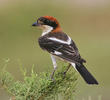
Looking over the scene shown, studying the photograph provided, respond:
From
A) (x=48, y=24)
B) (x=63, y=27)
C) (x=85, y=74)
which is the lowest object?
(x=63, y=27)

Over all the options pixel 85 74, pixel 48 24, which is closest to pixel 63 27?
pixel 48 24

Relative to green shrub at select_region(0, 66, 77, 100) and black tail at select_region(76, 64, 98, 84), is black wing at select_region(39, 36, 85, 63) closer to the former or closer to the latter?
black tail at select_region(76, 64, 98, 84)

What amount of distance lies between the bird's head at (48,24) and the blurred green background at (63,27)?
246 inches

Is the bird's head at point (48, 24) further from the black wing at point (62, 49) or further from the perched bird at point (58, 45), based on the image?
the black wing at point (62, 49)

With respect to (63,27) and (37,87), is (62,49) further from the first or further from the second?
(63,27)

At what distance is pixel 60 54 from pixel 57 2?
39.9 ft

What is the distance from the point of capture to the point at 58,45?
641 centimetres

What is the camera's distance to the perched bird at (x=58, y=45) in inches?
234

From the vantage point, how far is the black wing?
6.09 m

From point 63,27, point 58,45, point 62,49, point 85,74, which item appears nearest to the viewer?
point 85,74

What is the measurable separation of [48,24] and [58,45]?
300mm

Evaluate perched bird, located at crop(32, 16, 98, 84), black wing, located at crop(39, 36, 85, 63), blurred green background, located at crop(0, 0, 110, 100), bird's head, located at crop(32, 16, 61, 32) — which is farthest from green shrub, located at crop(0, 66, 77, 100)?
blurred green background, located at crop(0, 0, 110, 100)

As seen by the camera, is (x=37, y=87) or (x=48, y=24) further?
(x=48, y=24)

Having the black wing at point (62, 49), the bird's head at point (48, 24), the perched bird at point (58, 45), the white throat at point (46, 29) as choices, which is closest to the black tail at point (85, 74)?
the perched bird at point (58, 45)
